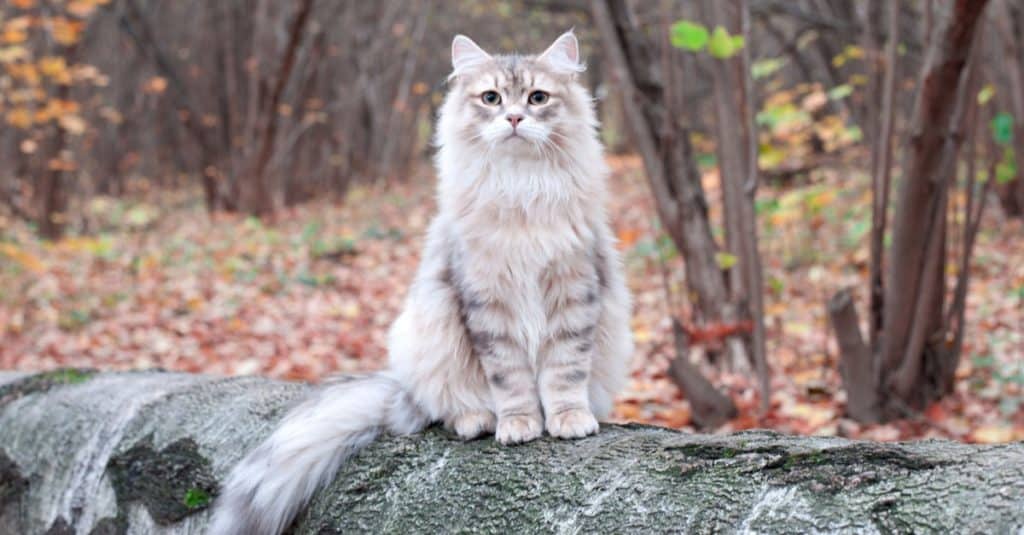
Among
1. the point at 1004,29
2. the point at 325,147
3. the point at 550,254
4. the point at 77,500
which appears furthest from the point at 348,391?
the point at 325,147

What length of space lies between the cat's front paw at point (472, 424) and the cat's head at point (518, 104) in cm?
76

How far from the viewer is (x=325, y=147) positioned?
57.7ft

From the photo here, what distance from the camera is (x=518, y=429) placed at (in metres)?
2.42

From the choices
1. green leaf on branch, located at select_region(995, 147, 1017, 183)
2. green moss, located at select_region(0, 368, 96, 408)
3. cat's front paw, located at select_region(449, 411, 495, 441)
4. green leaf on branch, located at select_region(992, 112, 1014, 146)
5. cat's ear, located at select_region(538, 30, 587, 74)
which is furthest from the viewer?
green leaf on branch, located at select_region(995, 147, 1017, 183)

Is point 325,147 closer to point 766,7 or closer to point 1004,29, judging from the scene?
point 766,7

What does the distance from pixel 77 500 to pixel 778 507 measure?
2295 millimetres

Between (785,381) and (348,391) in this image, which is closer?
(348,391)

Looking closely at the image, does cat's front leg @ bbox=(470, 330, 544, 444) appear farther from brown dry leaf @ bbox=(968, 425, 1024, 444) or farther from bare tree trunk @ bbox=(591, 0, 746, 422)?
bare tree trunk @ bbox=(591, 0, 746, 422)

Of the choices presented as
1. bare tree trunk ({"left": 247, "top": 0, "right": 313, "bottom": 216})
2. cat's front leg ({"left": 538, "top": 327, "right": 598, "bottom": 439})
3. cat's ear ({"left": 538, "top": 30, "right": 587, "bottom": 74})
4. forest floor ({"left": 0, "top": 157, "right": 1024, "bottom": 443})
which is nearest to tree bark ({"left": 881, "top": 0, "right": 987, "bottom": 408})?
forest floor ({"left": 0, "top": 157, "right": 1024, "bottom": 443})

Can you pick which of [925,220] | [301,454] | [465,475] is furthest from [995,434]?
[301,454]

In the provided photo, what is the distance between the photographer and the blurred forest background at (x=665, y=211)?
4555 millimetres

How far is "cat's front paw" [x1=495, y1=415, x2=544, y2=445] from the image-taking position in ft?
7.86

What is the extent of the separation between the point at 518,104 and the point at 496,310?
61 centimetres

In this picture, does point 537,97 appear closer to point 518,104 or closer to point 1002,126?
point 518,104
